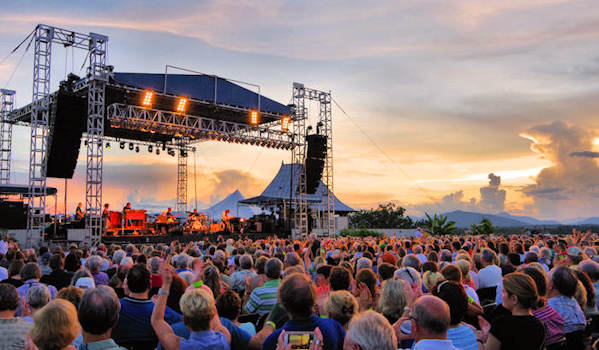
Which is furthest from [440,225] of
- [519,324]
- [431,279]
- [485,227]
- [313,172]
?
[519,324]

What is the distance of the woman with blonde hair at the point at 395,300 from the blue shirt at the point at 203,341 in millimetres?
1337

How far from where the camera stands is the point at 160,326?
9.61ft

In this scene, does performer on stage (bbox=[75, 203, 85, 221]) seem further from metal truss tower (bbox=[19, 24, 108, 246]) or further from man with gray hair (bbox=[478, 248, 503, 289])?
man with gray hair (bbox=[478, 248, 503, 289])

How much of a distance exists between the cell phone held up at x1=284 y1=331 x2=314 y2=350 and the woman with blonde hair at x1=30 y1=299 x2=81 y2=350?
122 centimetres

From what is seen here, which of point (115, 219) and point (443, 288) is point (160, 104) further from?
point (443, 288)

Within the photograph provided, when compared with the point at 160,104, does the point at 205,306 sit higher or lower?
lower

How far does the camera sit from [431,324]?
253 centimetres

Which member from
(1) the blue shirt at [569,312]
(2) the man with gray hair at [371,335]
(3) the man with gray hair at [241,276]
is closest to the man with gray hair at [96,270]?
(3) the man with gray hair at [241,276]

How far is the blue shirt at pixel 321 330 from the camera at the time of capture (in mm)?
2762

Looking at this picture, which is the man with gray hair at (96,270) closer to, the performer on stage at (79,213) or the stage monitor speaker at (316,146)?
the performer on stage at (79,213)

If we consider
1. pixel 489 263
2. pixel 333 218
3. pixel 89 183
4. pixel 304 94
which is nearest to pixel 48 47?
pixel 89 183

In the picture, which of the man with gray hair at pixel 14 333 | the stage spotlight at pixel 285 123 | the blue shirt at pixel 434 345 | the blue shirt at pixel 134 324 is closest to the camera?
the blue shirt at pixel 434 345

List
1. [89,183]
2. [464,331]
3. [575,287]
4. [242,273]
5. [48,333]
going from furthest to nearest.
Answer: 1. [89,183]
2. [242,273]
3. [575,287]
4. [464,331]
5. [48,333]

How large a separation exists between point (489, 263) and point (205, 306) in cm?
480
